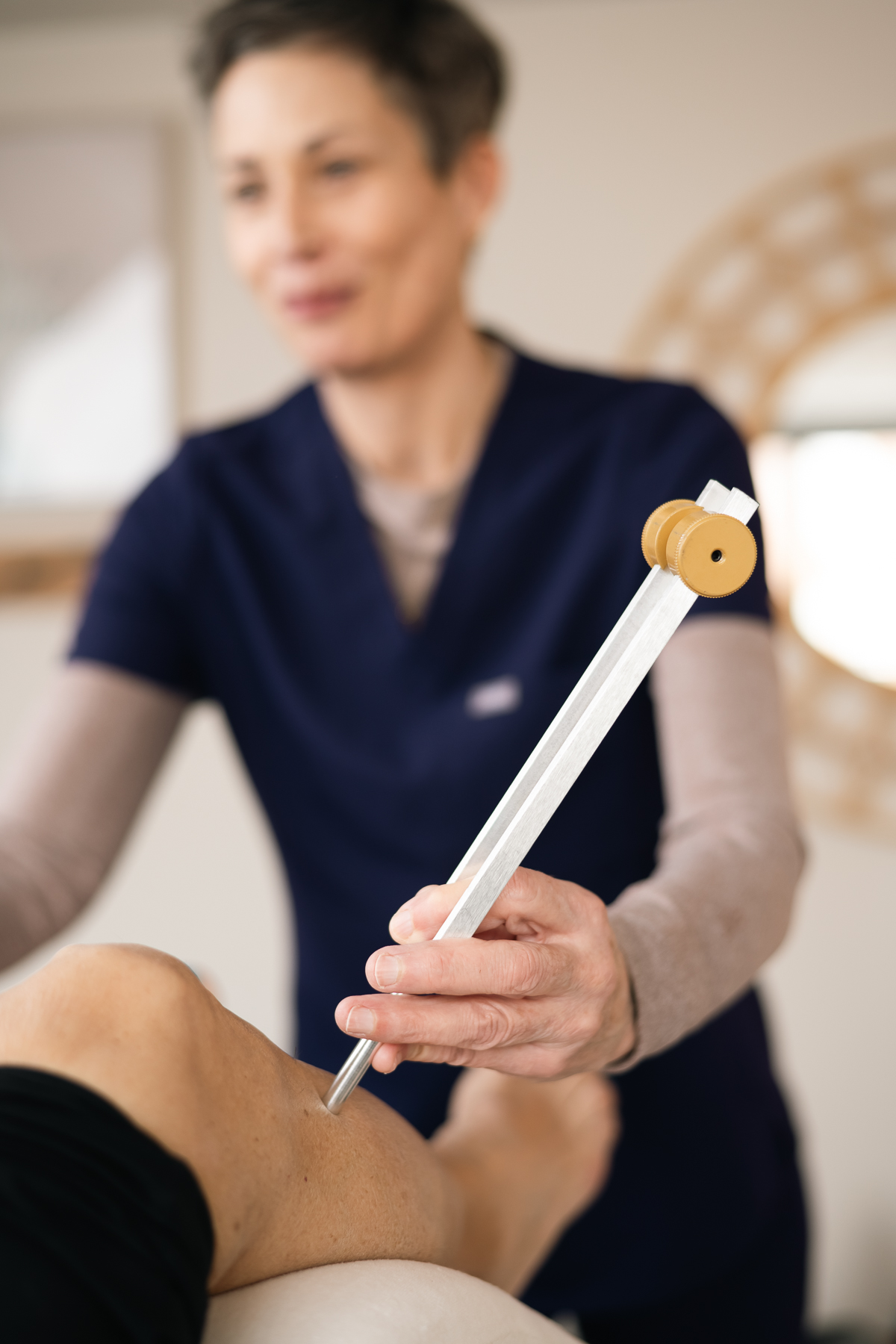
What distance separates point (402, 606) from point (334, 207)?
34 centimetres

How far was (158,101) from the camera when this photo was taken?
2369 millimetres

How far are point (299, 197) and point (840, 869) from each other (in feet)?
6.03

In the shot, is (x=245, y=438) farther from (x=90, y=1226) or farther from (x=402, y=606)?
(x=90, y=1226)

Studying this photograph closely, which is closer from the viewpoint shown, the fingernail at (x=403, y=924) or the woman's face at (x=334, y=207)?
the fingernail at (x=403, y=924)

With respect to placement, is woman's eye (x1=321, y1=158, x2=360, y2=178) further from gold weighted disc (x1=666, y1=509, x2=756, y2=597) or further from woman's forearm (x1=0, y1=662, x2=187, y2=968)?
gold weighted disc (x1=666, y1=509, x2=756, y2=597)

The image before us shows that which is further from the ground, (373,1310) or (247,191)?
(247,191)

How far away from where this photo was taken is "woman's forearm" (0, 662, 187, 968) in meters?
0.89

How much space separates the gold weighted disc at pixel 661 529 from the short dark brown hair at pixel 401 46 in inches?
25.6

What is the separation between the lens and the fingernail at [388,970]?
487 millimetres

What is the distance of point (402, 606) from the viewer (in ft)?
3.53

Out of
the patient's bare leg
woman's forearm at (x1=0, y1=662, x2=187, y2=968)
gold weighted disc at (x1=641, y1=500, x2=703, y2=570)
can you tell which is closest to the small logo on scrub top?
woman's forearm at (x1=0, y1=662, x2=187, y2=968)

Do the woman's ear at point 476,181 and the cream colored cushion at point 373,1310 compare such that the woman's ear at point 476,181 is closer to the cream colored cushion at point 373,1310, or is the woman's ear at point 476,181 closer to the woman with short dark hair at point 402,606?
the woman with short dark hair at point 402,606

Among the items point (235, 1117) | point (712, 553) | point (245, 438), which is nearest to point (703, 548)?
point (712, 553)

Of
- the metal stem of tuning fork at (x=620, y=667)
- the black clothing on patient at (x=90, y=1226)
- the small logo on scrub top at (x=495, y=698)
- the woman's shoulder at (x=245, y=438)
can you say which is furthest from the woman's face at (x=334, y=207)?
the black clothing on patient at (x=90, y=1226)
